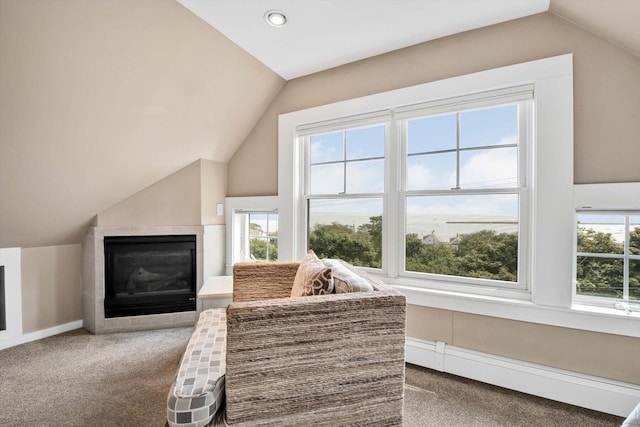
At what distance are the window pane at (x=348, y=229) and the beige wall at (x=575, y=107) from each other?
59cm

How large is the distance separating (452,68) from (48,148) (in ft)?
9.21

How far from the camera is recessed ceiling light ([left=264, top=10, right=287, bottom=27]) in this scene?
182 cm

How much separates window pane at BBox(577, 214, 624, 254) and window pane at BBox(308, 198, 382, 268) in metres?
1.27

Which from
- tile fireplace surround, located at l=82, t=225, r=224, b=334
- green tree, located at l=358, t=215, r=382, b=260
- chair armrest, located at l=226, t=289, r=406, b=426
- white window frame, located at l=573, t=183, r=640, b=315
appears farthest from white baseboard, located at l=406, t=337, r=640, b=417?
tile fireplace surround, located at l=82, t=225, r=224, b=334

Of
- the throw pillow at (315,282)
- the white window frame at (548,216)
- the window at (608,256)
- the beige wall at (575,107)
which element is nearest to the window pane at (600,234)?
the window at (608,256)

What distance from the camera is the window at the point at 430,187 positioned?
1941 mm

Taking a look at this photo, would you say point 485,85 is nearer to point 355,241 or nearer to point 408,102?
point 408,102

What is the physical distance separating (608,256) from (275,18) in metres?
2.50

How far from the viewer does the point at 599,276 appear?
170cm

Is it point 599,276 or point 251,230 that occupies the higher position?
point 251,230

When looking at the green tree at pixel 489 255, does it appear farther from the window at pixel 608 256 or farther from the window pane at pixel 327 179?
the window pane at pixel 327 179

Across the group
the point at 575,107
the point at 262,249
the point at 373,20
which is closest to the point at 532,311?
the point at 575,107

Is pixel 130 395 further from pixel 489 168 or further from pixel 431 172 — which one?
pixel 489 168

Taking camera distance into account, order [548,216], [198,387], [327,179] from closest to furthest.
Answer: [198,387] → [548,216] → [327,179]
